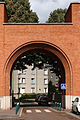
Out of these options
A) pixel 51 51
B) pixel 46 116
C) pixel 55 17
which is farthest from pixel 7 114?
pixel 55 17

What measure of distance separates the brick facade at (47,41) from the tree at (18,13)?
1239 centimetres

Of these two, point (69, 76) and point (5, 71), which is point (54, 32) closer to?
point (69, 76)

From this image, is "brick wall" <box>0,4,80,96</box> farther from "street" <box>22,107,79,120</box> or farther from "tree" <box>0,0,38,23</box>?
"tree" <box>0,0,38,23</box>

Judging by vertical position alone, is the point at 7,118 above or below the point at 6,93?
below

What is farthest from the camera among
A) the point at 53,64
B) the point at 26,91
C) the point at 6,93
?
the point at 26,91

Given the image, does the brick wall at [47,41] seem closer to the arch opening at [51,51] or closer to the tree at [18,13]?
the arch opening at [51,51]

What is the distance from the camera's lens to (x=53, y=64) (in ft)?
127

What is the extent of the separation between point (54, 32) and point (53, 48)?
163 centimetres

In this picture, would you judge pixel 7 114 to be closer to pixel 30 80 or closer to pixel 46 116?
pixel 46 116

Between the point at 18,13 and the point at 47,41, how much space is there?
596 inches

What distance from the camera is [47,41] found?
86.0ft

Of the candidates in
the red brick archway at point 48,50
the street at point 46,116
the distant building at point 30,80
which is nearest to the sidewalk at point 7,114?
the street at point 46,116

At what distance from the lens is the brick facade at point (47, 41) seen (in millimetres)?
25844

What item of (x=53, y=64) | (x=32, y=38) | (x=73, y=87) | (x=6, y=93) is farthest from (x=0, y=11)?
(x=53, y=64)
